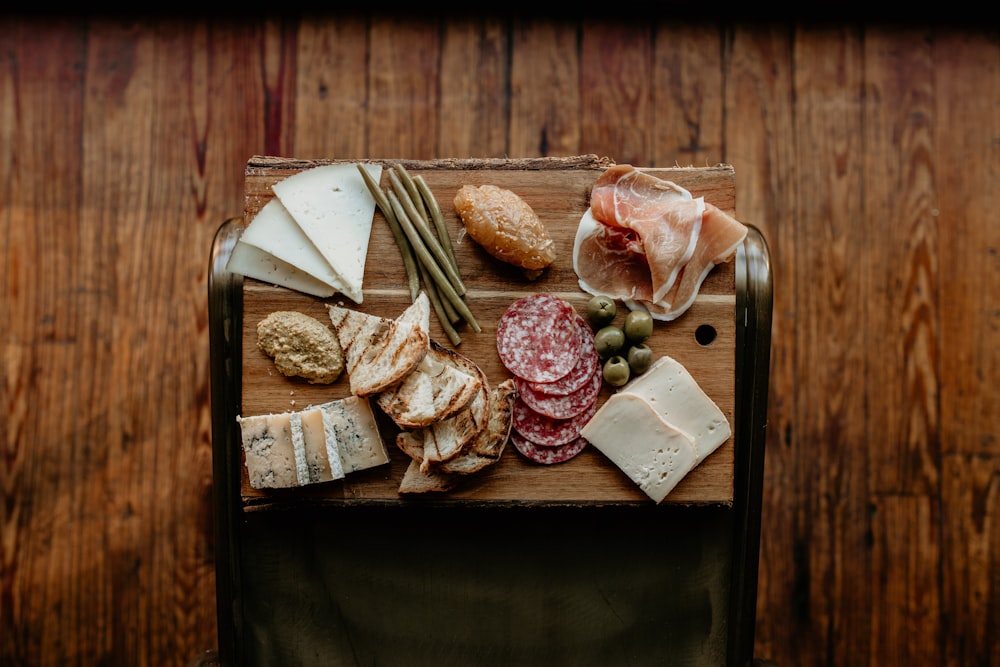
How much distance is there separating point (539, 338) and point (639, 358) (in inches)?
7.6

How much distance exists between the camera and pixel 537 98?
187 centimetres

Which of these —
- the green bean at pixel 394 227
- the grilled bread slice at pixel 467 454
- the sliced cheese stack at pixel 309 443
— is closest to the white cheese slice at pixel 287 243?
the green bean at pixel 394 227

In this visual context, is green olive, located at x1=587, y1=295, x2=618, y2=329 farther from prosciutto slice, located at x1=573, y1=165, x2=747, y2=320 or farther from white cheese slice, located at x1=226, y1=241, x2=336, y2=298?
white cheese slice, located at x1=226, y1=241, x2=336, y2=298

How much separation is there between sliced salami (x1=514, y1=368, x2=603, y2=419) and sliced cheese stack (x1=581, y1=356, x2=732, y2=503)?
37 mm

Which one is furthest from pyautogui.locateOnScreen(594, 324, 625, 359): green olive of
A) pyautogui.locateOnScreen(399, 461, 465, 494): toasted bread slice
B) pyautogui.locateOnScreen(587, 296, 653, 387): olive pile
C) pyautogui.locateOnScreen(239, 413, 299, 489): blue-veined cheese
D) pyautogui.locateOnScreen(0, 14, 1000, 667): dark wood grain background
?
pyautogui.locateOnScreen(0, 14, 1000, 667): dark wood grain background

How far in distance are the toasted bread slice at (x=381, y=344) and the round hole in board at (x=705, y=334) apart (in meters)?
0.53

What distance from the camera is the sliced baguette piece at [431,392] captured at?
1223mm

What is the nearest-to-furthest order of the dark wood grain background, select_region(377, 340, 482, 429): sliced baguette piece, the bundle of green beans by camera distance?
select_region(377, 340, 482, 429): sliced baguette piece → the bundle of green beans → the dark wood grain background

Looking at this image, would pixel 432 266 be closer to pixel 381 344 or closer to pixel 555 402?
pixel 381 344

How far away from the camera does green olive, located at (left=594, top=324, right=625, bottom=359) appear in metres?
1.30

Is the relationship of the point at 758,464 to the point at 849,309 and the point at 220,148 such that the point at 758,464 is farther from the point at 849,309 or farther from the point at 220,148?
the point at 220,148

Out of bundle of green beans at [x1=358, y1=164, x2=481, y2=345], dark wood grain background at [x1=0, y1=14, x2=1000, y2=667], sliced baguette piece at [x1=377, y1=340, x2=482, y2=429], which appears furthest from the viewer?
dark wood grain background at [x1=0, y1=14, x2=1000, y2=667]

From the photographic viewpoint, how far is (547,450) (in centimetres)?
132

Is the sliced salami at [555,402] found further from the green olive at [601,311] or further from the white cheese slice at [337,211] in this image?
the white cheese slice at [337,211]
